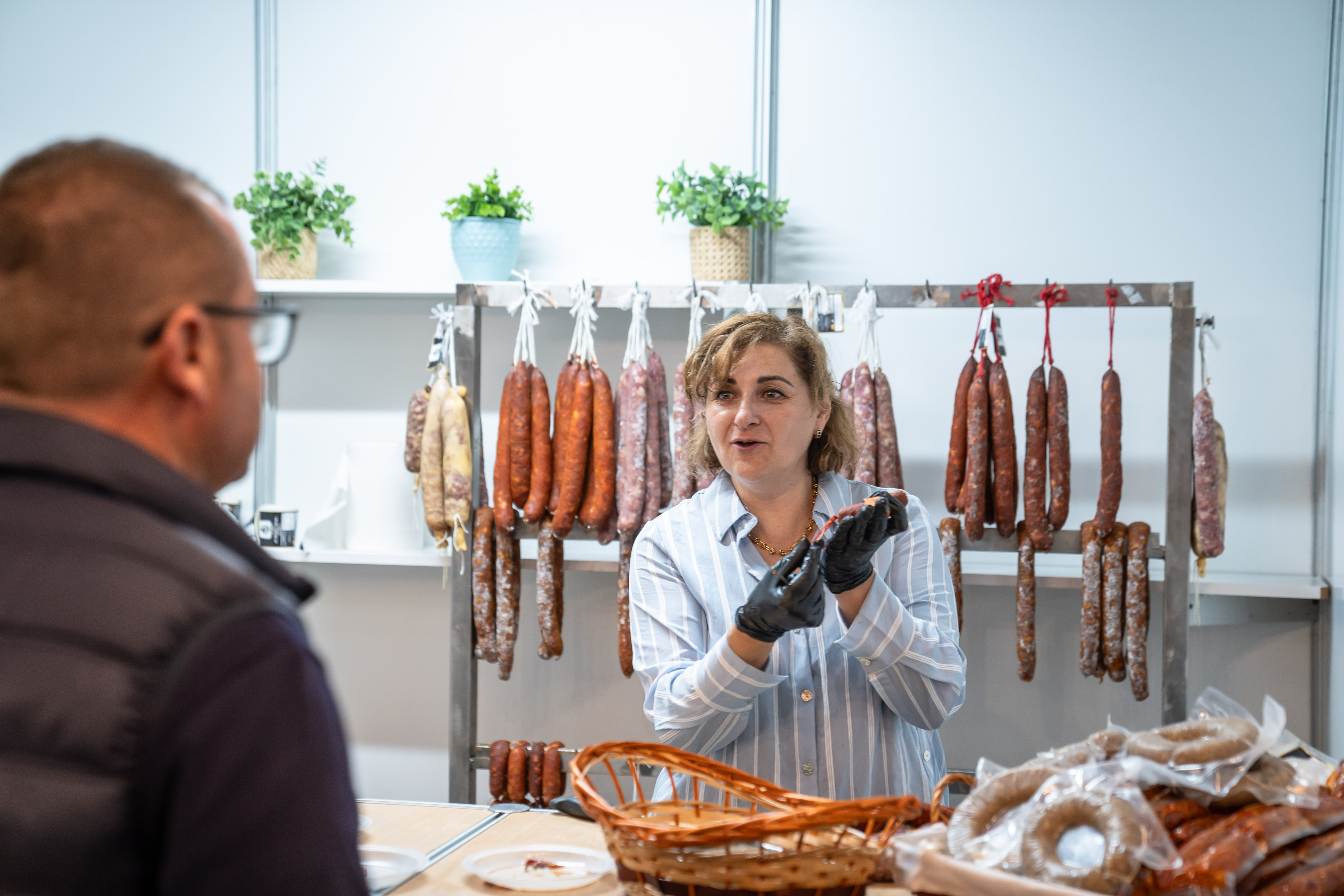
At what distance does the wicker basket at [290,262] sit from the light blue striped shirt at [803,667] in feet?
7.48

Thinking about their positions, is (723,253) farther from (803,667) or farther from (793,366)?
(803,667)

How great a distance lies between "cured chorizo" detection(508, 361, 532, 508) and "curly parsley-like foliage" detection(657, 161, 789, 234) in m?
0.84

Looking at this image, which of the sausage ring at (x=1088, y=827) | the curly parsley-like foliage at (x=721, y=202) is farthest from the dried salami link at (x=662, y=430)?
the sausage ring at (x=1088, y=827)

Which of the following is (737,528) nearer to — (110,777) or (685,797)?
(685,797)

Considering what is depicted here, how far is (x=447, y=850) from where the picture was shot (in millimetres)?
1997

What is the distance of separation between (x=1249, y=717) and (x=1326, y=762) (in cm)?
22

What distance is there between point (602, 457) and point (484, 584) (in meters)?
0.63

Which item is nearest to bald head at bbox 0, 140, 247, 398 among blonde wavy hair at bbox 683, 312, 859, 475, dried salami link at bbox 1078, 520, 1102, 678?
blonde wavy hair at bbox 683, 312, 859, 475

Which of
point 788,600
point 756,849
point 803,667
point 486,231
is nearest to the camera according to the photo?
point 756,849

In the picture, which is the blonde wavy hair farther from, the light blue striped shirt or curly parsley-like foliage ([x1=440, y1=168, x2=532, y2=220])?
curly parsley-like foliage ([x1=440, y1=168, x2=532, y2=220])

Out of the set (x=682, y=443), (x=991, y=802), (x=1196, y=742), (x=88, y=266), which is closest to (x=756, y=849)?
(x=991, y=802)

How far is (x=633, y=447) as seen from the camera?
343cm

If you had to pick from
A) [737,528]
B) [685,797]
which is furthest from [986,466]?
[685,797]

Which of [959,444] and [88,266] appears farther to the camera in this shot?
[959,444]
